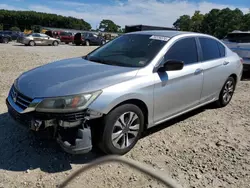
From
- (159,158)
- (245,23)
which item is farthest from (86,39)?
(245,23)

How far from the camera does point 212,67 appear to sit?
448 cm

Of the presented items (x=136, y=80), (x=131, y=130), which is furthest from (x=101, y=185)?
(x=136, y=80)

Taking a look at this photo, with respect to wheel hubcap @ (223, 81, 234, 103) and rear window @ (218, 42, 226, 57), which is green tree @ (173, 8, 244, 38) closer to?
wheel hubcap @ (223, 81, 234, 103)

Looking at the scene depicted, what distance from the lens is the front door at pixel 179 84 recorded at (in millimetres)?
3504

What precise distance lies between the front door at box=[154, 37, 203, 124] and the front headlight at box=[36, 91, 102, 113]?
43.2 inches

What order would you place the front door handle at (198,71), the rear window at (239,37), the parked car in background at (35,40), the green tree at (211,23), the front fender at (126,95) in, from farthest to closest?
the green tree at (211,23) < the parked car in background at (35,40) < the rear window at (239,37) < the front door handle at (198,71) < the front fender at (126,95)

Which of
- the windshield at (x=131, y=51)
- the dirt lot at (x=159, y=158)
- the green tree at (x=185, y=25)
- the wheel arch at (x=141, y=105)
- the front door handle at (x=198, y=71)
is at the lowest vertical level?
the dirt lot at (x=159, y=158)

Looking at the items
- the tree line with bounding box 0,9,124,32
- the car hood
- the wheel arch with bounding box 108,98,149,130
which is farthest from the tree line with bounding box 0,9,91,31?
the wheel arch with bounding box 108,98,149,130

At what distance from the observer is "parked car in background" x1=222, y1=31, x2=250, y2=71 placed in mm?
8156

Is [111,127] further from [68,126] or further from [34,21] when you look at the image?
[34,21]

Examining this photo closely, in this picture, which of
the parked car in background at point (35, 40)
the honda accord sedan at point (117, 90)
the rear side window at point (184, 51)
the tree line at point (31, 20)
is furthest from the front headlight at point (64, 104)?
the tree line at point (31, 20)

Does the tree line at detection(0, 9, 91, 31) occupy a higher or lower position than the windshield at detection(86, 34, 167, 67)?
higher

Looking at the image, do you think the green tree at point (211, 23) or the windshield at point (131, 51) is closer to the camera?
the windshield at point (131, 51)

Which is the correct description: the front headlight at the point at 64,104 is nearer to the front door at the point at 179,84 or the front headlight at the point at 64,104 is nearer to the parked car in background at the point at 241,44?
the front door at the point at 179,84
